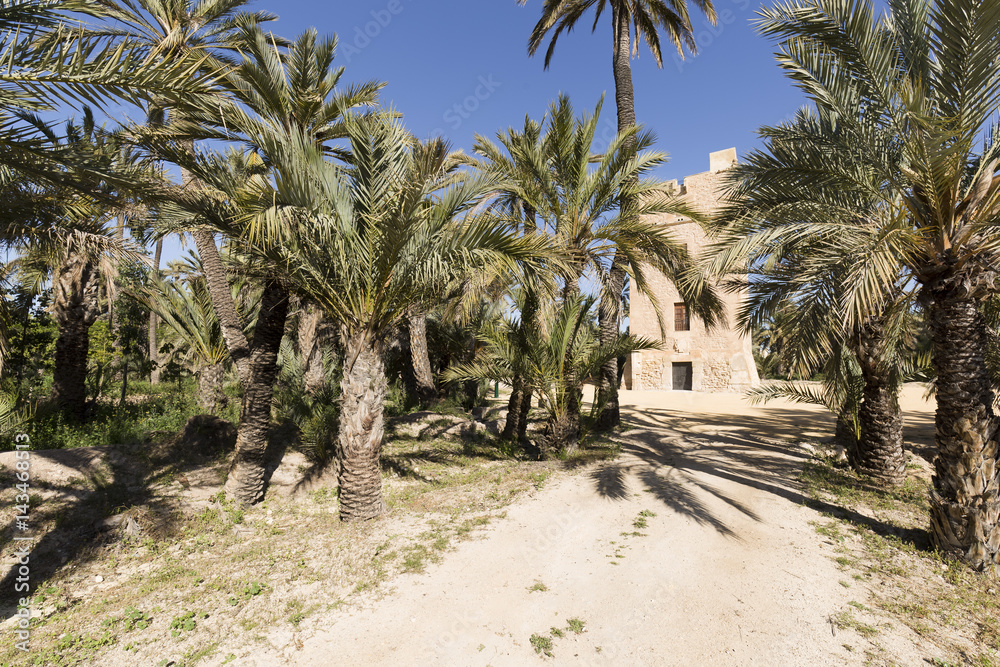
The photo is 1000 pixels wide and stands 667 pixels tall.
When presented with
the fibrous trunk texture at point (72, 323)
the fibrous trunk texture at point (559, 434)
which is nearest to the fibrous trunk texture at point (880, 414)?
the fibrous trunk texture at point (559, 434)

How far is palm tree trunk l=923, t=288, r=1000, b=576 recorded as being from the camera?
443 cm

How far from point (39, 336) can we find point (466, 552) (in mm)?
12003

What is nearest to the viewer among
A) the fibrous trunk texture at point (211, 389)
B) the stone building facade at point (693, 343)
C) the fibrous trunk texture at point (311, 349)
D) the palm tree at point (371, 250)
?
the palm tree at point (371, 250)

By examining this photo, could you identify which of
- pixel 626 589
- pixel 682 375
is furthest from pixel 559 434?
pixel 682 375

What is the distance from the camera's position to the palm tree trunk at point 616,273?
966 cm

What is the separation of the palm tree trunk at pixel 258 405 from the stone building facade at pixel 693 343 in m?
16.4

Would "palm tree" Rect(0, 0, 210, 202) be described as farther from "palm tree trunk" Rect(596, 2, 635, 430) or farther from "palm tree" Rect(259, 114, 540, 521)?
"palm tree trunk" Rect(596, 2, 635, 430)

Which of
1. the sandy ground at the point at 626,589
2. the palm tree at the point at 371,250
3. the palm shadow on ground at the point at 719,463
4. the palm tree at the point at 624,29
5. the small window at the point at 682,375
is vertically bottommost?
the sandy ground at the point at 626,589

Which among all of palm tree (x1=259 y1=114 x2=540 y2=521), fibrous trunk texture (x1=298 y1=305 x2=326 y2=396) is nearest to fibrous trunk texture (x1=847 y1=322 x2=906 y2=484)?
palm tree (x1=259 y1=114 x2=540 y2=521)

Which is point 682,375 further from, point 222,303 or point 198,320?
point 222,303

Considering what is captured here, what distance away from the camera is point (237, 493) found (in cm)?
638

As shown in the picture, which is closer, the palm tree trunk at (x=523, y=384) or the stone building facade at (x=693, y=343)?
the palm tree trunk at (x=523, y=384)

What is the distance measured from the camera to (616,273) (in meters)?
10.3

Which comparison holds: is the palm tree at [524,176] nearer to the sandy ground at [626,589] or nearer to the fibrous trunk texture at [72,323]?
the sandy ground at [626,589]
